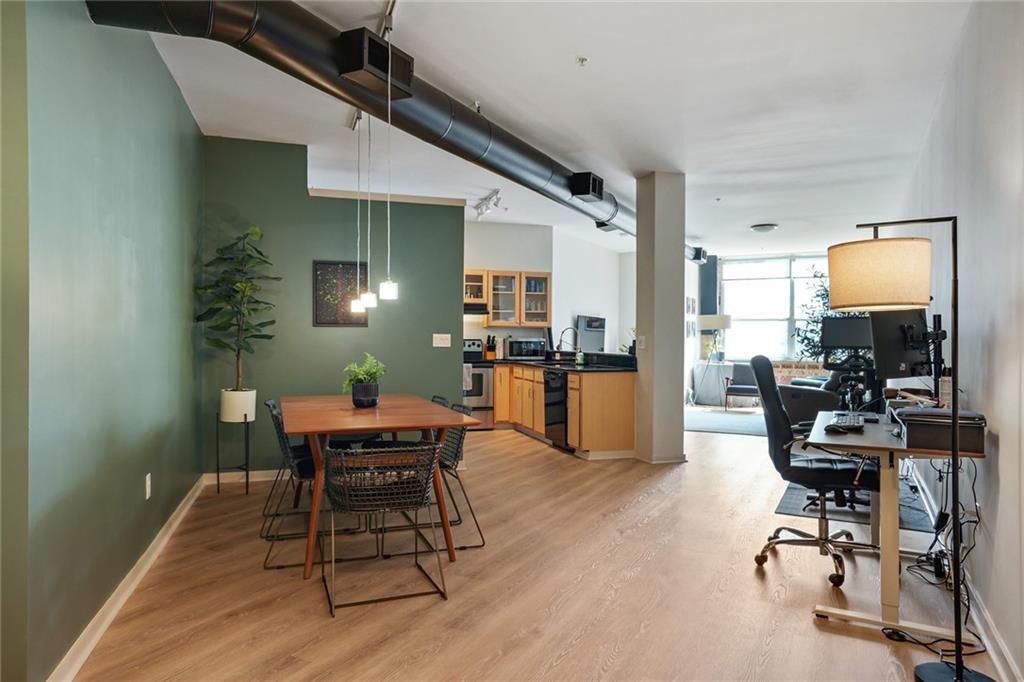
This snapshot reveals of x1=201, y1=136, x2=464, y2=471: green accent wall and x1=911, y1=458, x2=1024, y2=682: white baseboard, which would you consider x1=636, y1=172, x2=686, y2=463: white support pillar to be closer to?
x1=201, y1=136, x2=464, y2=471: green accent wall

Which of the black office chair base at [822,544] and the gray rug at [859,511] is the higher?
the black office chair base at [822,544]

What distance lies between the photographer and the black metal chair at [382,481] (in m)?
3.04

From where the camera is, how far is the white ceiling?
11.3 feet

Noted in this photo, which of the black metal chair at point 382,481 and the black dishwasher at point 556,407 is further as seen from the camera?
the black dishwasher at point 556,407

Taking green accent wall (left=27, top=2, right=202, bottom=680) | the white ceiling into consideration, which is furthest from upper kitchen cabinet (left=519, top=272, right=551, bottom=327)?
green accent wall (left=27, top=2, right=202, bottom=680)

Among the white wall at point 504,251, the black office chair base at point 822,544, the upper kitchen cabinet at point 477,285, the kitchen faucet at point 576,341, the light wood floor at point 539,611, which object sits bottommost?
the light wood floor at point 539,611

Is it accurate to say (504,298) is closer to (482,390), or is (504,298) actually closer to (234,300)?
(482,390)

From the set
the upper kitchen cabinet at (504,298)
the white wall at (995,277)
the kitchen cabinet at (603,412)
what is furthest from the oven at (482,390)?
the white wall at (995,277)

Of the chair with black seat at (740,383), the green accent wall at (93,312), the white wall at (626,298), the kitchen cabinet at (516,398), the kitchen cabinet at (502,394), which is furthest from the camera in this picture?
the white wall at (626,298)

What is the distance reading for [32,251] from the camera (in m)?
2.11

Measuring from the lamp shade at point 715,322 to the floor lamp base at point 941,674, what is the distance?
33.5 ft

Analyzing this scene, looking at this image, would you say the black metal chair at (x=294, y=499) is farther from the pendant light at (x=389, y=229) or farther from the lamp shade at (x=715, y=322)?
the lamp shade at (x=715, y=322)

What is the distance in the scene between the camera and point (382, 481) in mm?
3123

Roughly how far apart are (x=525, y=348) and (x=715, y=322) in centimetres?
467
